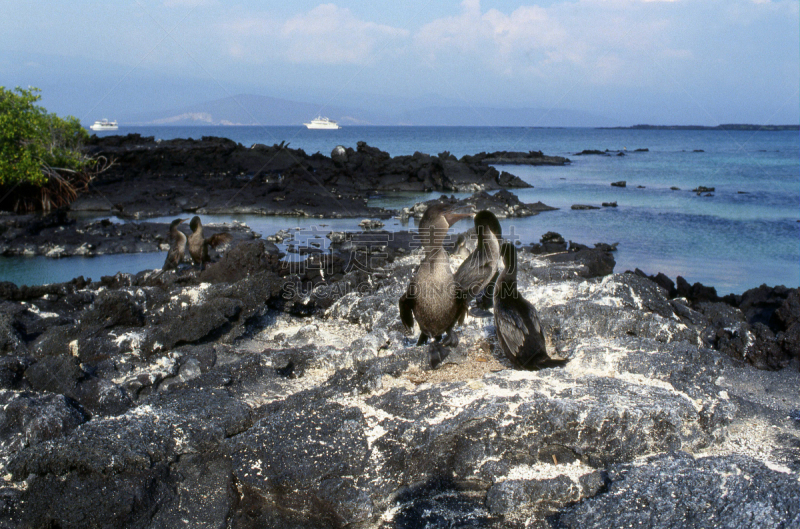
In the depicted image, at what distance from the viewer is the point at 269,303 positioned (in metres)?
8.20

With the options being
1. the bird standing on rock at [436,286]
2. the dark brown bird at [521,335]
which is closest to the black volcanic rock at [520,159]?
the bird standing on rock at [436,286]

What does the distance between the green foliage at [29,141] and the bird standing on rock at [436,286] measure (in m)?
16.8

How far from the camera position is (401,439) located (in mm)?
4082

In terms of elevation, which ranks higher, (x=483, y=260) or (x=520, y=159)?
(x=520, y=159)

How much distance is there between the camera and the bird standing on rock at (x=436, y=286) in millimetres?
4863

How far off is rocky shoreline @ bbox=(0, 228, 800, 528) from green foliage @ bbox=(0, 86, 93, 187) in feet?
47.3

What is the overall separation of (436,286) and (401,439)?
4.63 feet

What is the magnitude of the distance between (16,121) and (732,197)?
1174 inches

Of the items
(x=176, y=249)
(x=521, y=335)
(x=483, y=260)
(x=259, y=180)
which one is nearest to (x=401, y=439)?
(x=521, y=335)

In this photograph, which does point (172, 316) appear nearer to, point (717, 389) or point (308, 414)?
point (308, 414)

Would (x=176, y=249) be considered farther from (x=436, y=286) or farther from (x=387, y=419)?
(x=387, y=419)

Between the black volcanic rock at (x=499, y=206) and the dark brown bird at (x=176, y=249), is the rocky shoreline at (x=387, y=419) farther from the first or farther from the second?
the black volcanic rock at (x=499, y=206)

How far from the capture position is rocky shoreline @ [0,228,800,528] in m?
3.71

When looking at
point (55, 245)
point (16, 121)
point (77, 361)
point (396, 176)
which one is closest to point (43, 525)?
point (77, 361)
